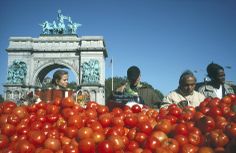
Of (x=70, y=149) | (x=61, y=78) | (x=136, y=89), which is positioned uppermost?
(x=61, y=78)

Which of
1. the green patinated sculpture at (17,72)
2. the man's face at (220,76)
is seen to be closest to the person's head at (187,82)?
the man's face at (220,76)

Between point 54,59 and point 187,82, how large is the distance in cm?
3918

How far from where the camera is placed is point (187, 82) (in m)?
5.52

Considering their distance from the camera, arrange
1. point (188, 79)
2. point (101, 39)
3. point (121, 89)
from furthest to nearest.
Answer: point (101, 39) < point (121, 89) < point (188, 79)

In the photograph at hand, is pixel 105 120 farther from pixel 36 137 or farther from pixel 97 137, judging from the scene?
pixel 36 137

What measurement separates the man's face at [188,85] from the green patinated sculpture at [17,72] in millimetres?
39519

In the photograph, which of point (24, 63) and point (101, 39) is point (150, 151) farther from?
point (24, 63)

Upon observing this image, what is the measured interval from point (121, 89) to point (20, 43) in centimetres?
4053

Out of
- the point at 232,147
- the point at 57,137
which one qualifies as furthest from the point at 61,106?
the point at 232,147

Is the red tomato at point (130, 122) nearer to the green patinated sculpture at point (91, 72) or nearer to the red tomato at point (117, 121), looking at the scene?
the red tomato at point (117, 121)

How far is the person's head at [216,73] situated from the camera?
6.83 m

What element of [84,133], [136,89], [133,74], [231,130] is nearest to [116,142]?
[84,133]

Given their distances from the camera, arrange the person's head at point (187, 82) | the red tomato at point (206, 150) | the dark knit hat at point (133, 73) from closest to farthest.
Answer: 1. the red tomato at point (206, 150)
2. the person's head at point (187, 82)
3. the dark knit hat at point (133, 73)

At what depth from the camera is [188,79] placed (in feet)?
18.0
